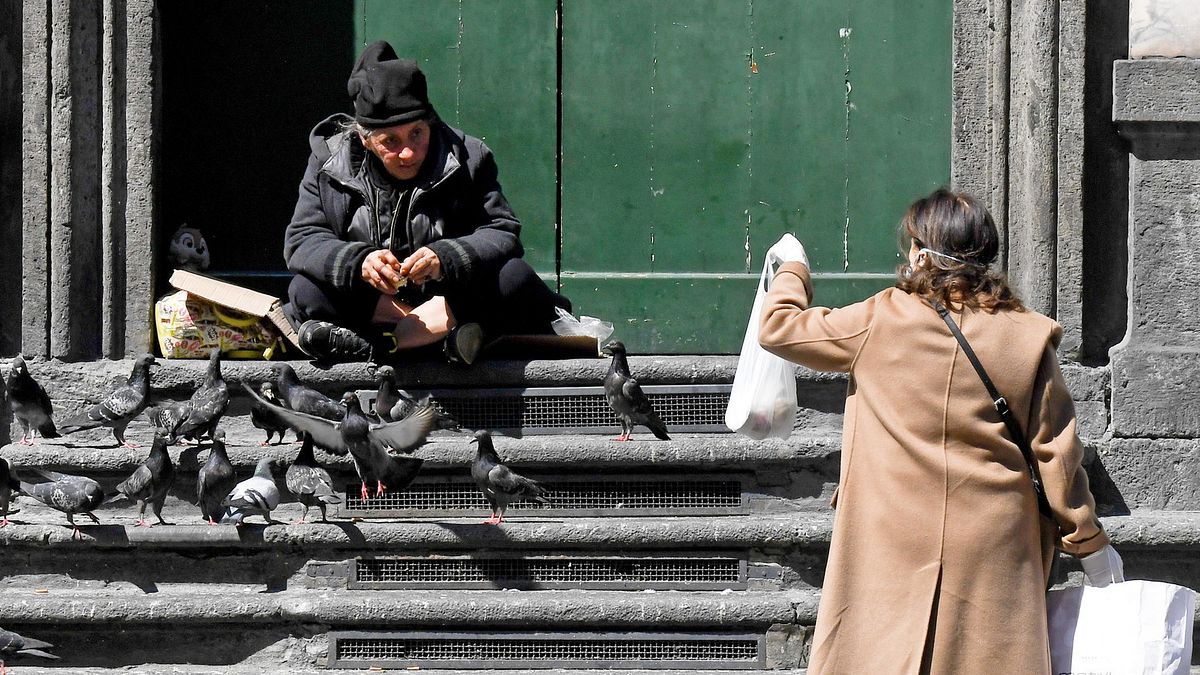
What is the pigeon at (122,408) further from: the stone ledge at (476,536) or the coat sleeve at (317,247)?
the coat sleeve at (317,247)

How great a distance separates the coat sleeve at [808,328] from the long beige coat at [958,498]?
29 millimetres

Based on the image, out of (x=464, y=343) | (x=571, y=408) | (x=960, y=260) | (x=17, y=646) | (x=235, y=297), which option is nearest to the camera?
(x=960, y=260)

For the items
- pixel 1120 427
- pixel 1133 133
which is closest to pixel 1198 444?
pixel 1120 427

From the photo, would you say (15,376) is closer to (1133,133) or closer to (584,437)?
(584,437)

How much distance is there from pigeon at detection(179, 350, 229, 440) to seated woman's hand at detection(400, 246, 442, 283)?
0.89 meters

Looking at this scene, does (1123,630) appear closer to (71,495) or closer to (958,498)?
(958,498)

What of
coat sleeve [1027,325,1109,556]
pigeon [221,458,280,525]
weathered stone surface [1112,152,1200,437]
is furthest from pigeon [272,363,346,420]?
weathered stone surface [1112,152,1200,437]

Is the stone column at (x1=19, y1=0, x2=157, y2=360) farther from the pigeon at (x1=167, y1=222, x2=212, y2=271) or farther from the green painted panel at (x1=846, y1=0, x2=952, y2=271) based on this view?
the green painted panel at (x1=846, y1=0, x2=952, y2=271)

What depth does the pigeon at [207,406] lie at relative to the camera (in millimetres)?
5930

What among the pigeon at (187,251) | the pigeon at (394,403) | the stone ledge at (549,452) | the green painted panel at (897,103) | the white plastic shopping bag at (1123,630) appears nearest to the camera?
the white plastic shopping bag at (1123,630)

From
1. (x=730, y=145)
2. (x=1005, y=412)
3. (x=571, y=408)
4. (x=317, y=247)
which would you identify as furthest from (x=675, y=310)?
(x=1005, y=412)

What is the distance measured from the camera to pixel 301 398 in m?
5.95

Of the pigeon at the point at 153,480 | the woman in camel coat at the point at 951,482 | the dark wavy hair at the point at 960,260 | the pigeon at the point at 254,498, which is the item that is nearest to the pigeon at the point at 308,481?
the pigeon at the point at 254,498

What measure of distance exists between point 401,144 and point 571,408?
4.32ft
